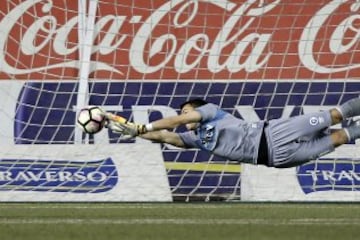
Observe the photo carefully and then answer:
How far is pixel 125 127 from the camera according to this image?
20.5 feet

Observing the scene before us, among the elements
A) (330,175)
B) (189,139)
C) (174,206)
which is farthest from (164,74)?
(189,139)

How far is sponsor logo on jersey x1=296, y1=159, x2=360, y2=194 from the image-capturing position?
31.5ft

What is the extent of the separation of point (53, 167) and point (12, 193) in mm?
545

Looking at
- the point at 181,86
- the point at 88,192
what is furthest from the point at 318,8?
the point at 88,192

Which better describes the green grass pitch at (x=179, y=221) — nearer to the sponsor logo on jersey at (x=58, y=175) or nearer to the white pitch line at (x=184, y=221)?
the white pitch line at (x=184, y=221)

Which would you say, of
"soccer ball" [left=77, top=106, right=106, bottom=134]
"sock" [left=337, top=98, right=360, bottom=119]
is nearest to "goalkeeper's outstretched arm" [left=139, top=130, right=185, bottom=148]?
"soccer ball" [left=77, top=106, right=106, bottom=134]

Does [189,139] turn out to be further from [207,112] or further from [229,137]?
[207,112]

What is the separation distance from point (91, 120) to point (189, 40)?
382cm

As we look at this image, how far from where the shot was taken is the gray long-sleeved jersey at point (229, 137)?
6.79 metres

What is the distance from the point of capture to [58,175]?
9617 millimetres

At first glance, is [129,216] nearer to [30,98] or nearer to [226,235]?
[226,235]

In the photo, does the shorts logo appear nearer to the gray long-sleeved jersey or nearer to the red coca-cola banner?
the gray long-sleeved jersey

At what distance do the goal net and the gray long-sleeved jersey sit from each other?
2648mm

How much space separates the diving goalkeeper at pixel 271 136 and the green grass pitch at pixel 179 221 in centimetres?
54
